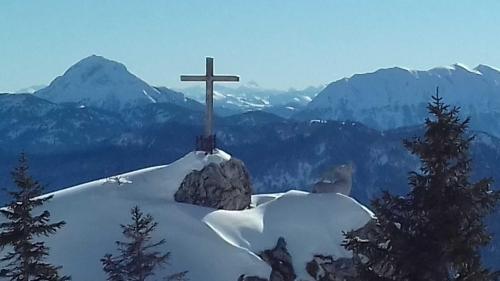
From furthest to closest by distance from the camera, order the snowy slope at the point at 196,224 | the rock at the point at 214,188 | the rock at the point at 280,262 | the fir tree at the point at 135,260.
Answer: the rock at the point at 214,188, the rock at the point at 280,262, the snowy slope at the point at 196,224, the fir tree at the point at 135,260

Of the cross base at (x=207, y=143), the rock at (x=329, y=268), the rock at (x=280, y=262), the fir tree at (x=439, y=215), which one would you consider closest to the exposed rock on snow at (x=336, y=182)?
the cross base at (x=207, y=143)

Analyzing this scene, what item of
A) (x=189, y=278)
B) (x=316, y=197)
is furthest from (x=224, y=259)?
(x=316, y=197)

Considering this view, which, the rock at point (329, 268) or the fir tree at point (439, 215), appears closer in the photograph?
the fir tree at point (439, 215)

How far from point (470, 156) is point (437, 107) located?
82cm

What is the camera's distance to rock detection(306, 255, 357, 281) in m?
27.4

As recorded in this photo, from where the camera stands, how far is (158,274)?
85.6ft

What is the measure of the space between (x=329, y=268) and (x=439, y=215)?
55.1 feet

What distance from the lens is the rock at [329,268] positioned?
27438mm

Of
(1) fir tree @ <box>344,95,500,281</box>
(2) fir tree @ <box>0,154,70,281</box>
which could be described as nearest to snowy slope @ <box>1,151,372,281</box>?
(2) fir tree @ <box>0,154,70,281</box>

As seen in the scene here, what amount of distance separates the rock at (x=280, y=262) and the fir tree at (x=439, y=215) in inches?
615

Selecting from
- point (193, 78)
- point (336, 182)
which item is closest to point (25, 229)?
point (193, 78)

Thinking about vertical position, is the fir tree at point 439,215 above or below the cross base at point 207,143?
above

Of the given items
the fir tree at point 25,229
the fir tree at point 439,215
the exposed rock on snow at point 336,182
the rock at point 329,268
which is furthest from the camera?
the exposed rock on snow at point 336,182

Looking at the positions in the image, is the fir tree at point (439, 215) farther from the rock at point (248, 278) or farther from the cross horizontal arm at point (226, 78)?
the cross horizontal arm at point (226, 78)
